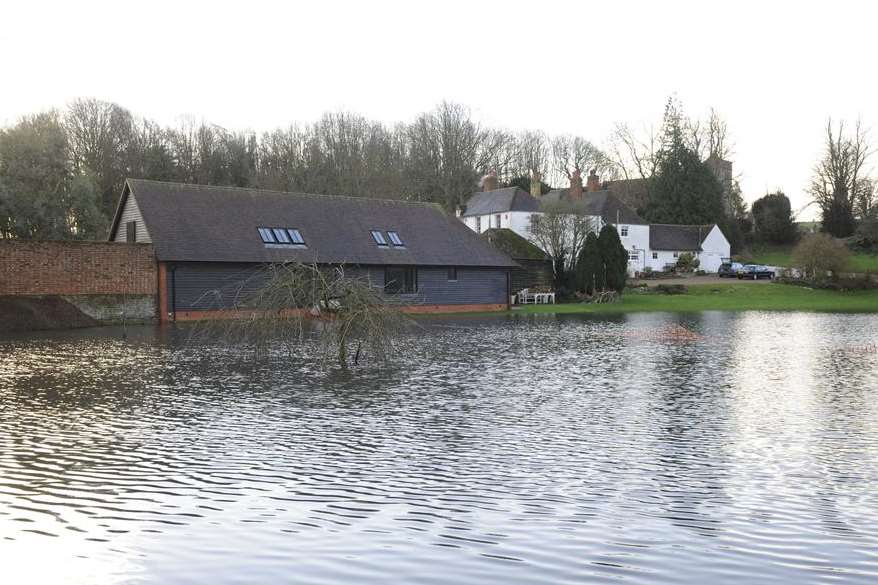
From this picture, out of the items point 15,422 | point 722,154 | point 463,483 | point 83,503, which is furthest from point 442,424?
point 722,154

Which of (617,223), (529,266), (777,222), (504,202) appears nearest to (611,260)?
(529,266)

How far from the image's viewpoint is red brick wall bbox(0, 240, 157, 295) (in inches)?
1415

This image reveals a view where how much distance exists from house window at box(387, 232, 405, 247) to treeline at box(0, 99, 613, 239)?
1964 cm

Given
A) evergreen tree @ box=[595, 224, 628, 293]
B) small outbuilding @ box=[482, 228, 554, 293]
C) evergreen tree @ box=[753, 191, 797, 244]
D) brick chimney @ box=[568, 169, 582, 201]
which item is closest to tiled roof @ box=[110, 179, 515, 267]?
small outbuilding @ box=[482, 228, 554, 293]

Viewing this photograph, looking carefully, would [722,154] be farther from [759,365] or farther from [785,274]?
[759,365]

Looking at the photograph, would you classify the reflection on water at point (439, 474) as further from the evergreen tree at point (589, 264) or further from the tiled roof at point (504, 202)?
the tiled roof at point (504, 202)

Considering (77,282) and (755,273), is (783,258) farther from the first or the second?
(77,282)

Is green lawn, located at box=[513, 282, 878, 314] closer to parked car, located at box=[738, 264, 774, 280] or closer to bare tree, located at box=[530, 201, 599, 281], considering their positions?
bare tree, located at box=[530, 201, 599, 281]

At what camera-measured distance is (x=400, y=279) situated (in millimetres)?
46000

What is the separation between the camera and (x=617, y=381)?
18359mm

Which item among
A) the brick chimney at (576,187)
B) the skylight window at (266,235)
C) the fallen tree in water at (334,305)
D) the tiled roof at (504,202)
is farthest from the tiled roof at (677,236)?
the fallen tree in water at (334,305)

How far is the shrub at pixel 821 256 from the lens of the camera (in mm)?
60344

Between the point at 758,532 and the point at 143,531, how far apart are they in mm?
5853

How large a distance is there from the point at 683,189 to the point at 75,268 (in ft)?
213
